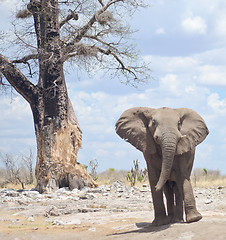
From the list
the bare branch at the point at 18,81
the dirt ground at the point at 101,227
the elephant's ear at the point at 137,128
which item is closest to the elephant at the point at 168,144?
the elephant's ear at the point at 137,128

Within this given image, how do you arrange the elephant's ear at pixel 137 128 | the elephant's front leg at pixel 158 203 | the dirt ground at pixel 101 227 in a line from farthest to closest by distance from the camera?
the elephant's front leg at pixel 158 203 < the elephant's ear at pixel 137 128 < the dirt ground at pixel 101 227

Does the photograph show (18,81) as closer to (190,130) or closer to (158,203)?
(158,203)

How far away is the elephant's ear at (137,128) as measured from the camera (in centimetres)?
794

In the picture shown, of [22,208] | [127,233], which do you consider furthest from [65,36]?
[127,233]

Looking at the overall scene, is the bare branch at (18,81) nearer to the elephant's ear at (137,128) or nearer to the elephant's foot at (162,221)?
the elephant's ear at (137,128)

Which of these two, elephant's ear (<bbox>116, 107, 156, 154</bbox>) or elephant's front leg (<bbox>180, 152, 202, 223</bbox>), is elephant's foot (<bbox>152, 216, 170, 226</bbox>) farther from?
elephant's ear (<bbox>116, 107, 156, 154</bbox>)

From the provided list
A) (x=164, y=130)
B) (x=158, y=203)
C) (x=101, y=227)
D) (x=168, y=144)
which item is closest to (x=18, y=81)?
(x=101, y=227)

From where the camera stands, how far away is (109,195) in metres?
15.7

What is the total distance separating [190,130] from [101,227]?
9.92ft

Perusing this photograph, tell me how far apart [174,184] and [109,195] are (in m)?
7.45

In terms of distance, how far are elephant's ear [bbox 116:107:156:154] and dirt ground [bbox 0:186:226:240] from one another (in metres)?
1.52

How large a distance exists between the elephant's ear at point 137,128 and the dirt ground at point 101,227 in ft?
5.00

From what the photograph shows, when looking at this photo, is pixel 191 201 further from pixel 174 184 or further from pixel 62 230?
pixel 62 230

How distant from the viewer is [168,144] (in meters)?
7.21
